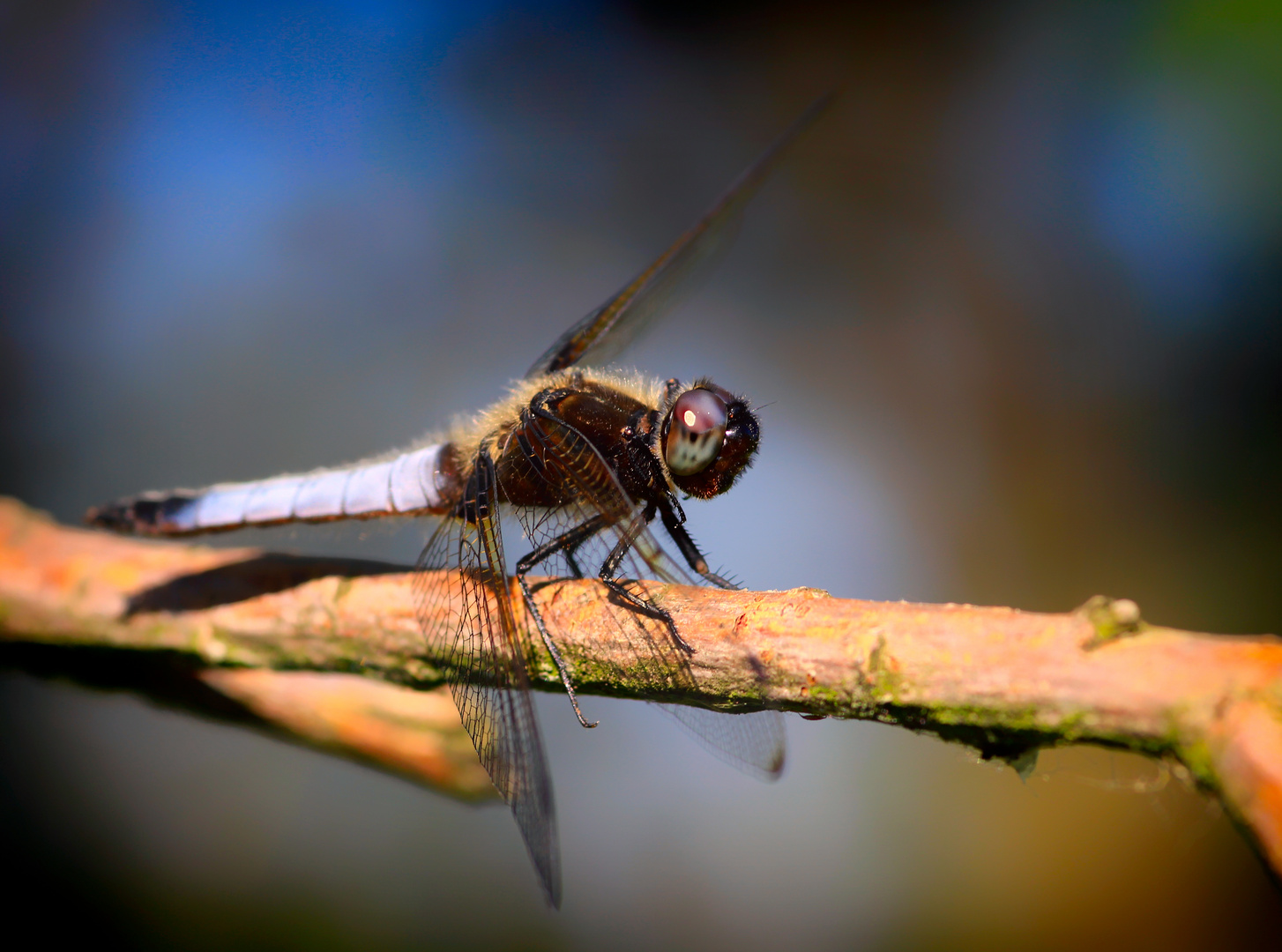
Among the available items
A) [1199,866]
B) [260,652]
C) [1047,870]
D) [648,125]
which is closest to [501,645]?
[260,652]

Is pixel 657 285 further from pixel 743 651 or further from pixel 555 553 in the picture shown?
pixel 743 651

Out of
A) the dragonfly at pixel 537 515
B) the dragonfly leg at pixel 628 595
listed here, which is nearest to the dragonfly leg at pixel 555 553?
the dragonfly at pixel 537 515

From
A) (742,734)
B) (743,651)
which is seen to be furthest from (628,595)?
(742,734)

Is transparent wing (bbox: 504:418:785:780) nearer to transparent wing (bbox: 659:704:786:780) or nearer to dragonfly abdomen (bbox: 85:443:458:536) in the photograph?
transparent wing (bbox: 659:704:786:780)

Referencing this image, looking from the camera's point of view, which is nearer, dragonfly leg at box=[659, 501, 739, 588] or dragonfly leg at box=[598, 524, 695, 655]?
dragonfly leg at box=[598, 524, 695, 655]

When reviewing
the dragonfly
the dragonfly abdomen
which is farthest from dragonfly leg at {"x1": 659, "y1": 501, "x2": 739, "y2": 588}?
the dragonfly abdomen
